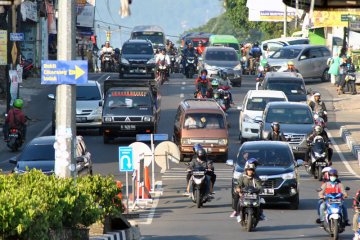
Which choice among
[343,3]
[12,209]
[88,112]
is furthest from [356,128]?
[343,3]

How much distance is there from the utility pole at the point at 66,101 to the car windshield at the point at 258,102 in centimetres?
2332

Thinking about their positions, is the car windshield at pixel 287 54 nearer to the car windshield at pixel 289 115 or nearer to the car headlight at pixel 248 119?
the car headlight at pixel 248 119

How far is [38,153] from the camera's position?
29188 mm

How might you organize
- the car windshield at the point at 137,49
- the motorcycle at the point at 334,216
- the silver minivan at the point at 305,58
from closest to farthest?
1. the motorcycle at the point at 334,216
2. the car windshield at the point at 137,49
3. the silver minivan at the point at 305,58

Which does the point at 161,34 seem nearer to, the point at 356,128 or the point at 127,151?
the point at 356,128

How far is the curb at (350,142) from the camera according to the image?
3912 cm

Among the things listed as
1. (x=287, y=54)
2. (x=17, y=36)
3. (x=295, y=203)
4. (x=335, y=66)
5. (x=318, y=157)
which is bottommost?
(x=295, y=203)

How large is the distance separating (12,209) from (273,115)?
85.0ft

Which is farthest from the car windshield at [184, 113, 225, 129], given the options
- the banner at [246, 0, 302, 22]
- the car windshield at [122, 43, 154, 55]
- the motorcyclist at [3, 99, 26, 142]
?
the banner at [246, 0, 302, 22]

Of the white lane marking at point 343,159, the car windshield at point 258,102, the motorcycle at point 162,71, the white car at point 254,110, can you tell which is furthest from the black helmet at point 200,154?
the motorcycle at point 162,71

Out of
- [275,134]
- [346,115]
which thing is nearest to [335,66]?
[346,115]

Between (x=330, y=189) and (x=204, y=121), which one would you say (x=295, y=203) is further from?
(x=204, y=121)

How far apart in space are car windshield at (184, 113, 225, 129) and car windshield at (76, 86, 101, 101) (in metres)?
6.33

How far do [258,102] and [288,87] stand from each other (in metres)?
4.09
